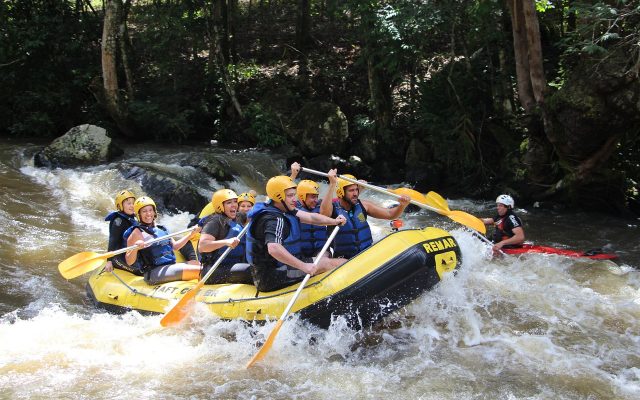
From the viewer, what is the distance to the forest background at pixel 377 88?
8.96 m

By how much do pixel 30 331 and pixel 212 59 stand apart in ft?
34.4

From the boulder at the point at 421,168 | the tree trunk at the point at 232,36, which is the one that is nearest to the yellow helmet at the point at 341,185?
the boulder at the point at 421,168

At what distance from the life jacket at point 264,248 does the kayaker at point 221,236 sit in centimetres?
58

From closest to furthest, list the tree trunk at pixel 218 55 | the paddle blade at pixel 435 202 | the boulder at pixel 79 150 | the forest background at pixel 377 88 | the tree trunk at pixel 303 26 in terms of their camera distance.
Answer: the paddle blade at pixel 435 202, the forest background at pixel 377 88, the boulder at pixel 79 150, the tree trunk at pixel 218 55, the tree trunk at pixel 303 26

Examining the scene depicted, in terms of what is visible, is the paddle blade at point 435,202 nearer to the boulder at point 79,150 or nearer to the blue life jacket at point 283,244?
the blue life jacket at point 283,244

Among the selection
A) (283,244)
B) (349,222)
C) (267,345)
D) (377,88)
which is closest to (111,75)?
(377,88)

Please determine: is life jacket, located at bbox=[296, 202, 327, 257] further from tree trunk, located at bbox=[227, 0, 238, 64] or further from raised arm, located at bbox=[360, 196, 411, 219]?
tree trunk, located at bbox=[227, 0, 238, 64]

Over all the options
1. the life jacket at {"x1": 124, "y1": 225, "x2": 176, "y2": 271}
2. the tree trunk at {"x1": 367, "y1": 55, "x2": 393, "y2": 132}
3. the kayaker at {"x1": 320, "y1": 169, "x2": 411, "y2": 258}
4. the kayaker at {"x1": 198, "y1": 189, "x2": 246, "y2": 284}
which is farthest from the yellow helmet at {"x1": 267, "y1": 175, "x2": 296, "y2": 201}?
the tree trunk at {"x1": 367, "y1": 55, "x2": 393, "y2": 132}

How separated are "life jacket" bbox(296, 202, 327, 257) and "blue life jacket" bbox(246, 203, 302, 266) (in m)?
0.41

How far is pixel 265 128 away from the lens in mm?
13664

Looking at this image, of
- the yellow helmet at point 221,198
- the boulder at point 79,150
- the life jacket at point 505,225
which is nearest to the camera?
the yellow helmet at point 221,198

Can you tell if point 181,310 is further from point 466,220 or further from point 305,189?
point 466,220

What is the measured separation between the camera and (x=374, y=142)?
1283 centimetres

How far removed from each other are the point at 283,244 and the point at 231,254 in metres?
1.02
